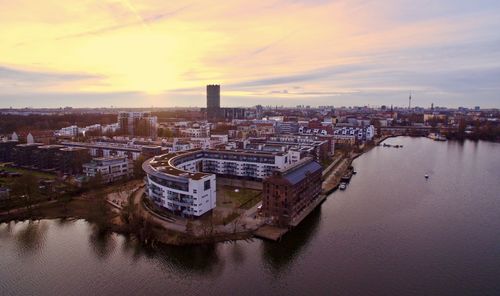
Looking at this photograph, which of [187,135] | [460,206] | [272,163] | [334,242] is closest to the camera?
[334,242]

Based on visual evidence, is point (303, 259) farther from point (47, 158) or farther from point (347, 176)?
point (47, 158)

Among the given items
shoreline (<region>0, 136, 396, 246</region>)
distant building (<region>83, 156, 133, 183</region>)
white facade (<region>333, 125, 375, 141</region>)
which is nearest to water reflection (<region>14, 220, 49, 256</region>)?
shoreline (<region>0, 136, 396, 246</region>)

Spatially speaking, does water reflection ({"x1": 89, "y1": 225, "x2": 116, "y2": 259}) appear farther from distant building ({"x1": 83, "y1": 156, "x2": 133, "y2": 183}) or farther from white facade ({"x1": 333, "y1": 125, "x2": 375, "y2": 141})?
white facade ({"x1": 333, "y1": 125, "x2": 375, "y2": 141})

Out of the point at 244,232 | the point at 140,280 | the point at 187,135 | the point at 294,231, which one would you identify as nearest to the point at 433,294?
the point at 294,231

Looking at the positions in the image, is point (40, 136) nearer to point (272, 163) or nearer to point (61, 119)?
point (61, 119)

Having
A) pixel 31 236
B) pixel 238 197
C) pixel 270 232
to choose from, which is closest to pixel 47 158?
pixel 31 236

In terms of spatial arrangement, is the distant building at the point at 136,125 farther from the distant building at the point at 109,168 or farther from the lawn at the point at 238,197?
the lawn at the point at 238,197
